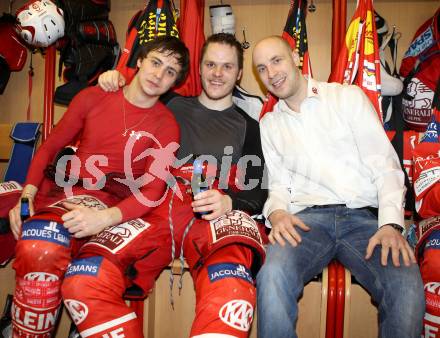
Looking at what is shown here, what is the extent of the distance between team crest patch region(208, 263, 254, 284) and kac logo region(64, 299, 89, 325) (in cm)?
31

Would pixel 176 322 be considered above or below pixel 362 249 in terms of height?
below

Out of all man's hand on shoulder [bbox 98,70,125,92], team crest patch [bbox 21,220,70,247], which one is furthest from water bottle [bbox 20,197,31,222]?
man's hand on shoulder [bbox 98,70,125,92]

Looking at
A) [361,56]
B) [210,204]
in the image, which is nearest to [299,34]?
[361,56]

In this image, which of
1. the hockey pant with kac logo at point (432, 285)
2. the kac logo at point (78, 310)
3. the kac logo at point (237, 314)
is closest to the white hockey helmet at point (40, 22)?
the kac logo at point (78, 310)

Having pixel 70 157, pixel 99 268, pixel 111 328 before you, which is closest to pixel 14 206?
pixel 70 157

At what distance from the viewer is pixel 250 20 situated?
2.00m

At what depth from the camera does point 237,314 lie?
3.13ft

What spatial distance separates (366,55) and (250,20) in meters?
0.65

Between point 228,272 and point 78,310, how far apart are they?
1.23 feet

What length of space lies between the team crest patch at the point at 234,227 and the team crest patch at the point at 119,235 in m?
0.21

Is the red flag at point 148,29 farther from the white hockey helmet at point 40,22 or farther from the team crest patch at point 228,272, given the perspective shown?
the team crest patch at point 228,272

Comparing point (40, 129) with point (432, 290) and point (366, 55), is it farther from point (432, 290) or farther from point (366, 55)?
point (432, 290)

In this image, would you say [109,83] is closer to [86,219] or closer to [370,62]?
[86,219]

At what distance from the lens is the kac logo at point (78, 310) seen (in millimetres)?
980
